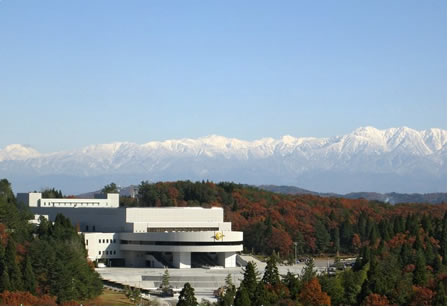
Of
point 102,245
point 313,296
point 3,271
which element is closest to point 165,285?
point 3,271

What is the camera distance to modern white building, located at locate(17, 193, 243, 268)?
103500 mm

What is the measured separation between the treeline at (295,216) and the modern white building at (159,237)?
38.3ft

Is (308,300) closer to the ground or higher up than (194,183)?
closer to the ground

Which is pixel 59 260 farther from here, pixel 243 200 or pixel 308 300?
pixel 243 200

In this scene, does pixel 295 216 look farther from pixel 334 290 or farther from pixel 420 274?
pixel 334 290

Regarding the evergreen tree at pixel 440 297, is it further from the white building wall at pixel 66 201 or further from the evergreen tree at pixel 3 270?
the white building wall at pixel 66 201

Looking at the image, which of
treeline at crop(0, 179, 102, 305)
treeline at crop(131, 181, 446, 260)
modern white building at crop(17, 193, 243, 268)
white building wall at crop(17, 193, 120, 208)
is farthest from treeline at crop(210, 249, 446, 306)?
white building wall at crop(17, 193, 120, 208)

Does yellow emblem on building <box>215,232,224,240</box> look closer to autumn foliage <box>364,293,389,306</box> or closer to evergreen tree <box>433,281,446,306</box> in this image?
autumn foliage <box>364,293,389,306</box>

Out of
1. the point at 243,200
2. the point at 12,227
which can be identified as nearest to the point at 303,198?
the point at 243,200

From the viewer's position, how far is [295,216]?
424 feet

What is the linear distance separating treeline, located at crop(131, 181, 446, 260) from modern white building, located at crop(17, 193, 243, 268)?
38.3 feet

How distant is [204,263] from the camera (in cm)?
10544

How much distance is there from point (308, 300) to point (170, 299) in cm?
1437

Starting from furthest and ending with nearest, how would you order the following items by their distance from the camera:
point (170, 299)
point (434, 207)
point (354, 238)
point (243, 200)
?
point (434, 207) < point (243, 200) < point (354, 238) < point (170, 299)
